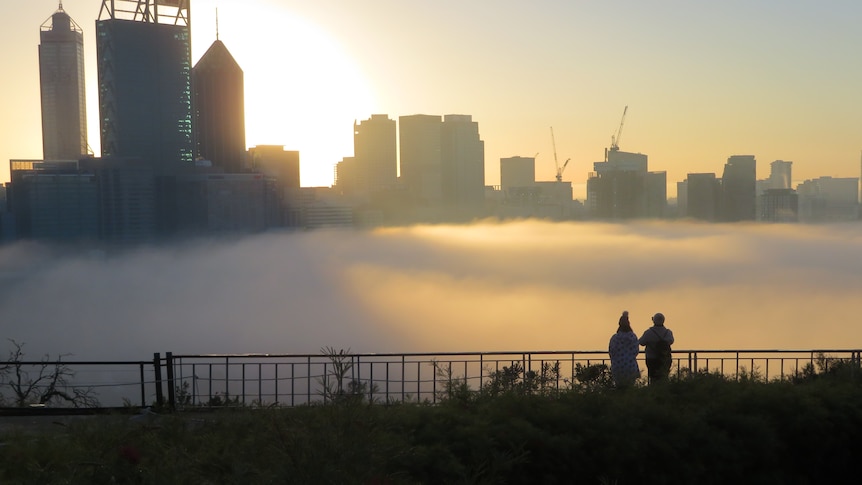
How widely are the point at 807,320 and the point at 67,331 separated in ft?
505

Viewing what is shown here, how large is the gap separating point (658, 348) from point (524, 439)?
156 inches

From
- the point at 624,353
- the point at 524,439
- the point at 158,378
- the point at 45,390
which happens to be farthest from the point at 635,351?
the point at 45,390

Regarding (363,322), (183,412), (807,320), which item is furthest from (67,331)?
(183,412)

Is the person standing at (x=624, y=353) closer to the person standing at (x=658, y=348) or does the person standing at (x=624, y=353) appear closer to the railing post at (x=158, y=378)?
the person standing at (x=658, y=348)

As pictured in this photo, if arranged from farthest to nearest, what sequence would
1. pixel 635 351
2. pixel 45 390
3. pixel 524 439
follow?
pixel 45 390, pixel 635 351, pixel 524 439

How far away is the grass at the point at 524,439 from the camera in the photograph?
9133 mm

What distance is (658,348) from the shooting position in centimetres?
1395

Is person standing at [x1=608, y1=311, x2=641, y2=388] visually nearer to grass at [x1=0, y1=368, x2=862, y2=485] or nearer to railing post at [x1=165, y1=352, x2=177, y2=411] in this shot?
grass at [x1=0, y1=368, x2=862, y2=485]

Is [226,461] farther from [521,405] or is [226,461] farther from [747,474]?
[747,474]

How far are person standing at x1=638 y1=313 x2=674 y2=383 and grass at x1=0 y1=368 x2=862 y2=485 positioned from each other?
1.43 ft

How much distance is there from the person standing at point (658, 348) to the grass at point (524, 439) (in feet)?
1.43

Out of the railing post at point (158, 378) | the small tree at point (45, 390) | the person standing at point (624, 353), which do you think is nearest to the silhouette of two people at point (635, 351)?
the person standing at point (624, 353)

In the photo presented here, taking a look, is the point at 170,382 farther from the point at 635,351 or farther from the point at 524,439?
the point at 635,351

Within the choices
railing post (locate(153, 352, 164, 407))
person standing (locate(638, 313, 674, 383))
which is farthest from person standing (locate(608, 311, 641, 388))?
railing post (locate(153, 352, 164, 407))
